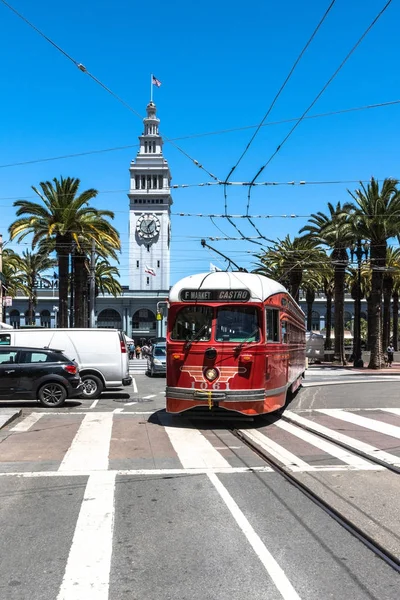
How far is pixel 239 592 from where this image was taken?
436 cm

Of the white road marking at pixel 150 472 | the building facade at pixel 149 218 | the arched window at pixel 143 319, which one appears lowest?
the white road marking at pixel 150 472

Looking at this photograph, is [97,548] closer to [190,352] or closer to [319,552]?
[319,552]

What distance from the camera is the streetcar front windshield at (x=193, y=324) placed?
12547 millimetres

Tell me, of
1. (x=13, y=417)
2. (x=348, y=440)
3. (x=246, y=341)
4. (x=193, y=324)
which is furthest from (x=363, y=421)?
(x=13, y=417)

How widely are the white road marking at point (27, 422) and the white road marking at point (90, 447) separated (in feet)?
3.68

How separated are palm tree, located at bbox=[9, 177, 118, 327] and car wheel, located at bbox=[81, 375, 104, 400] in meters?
14.2

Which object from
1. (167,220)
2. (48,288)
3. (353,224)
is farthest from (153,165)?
(353,224)

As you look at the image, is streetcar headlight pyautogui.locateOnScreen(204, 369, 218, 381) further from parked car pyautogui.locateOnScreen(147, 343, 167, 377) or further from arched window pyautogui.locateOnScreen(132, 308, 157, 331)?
arched window pyautogui.locateOnScreen(132, 308, 157, 331)

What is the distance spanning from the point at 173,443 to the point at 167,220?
357 ft

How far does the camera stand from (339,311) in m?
44.5

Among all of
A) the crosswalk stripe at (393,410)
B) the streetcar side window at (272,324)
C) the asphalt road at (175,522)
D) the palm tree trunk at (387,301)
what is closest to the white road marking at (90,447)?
the asphalt road at (175,522)

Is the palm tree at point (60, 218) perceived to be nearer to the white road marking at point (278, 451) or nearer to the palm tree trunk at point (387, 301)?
the white road marking at point (278, 451)

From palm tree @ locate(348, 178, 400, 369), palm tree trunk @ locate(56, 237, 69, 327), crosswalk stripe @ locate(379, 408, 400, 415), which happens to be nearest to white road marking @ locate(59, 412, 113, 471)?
crosswalk stripe @ locate(379, 408, 400, 415)

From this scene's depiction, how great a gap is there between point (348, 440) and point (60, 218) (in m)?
24.9
